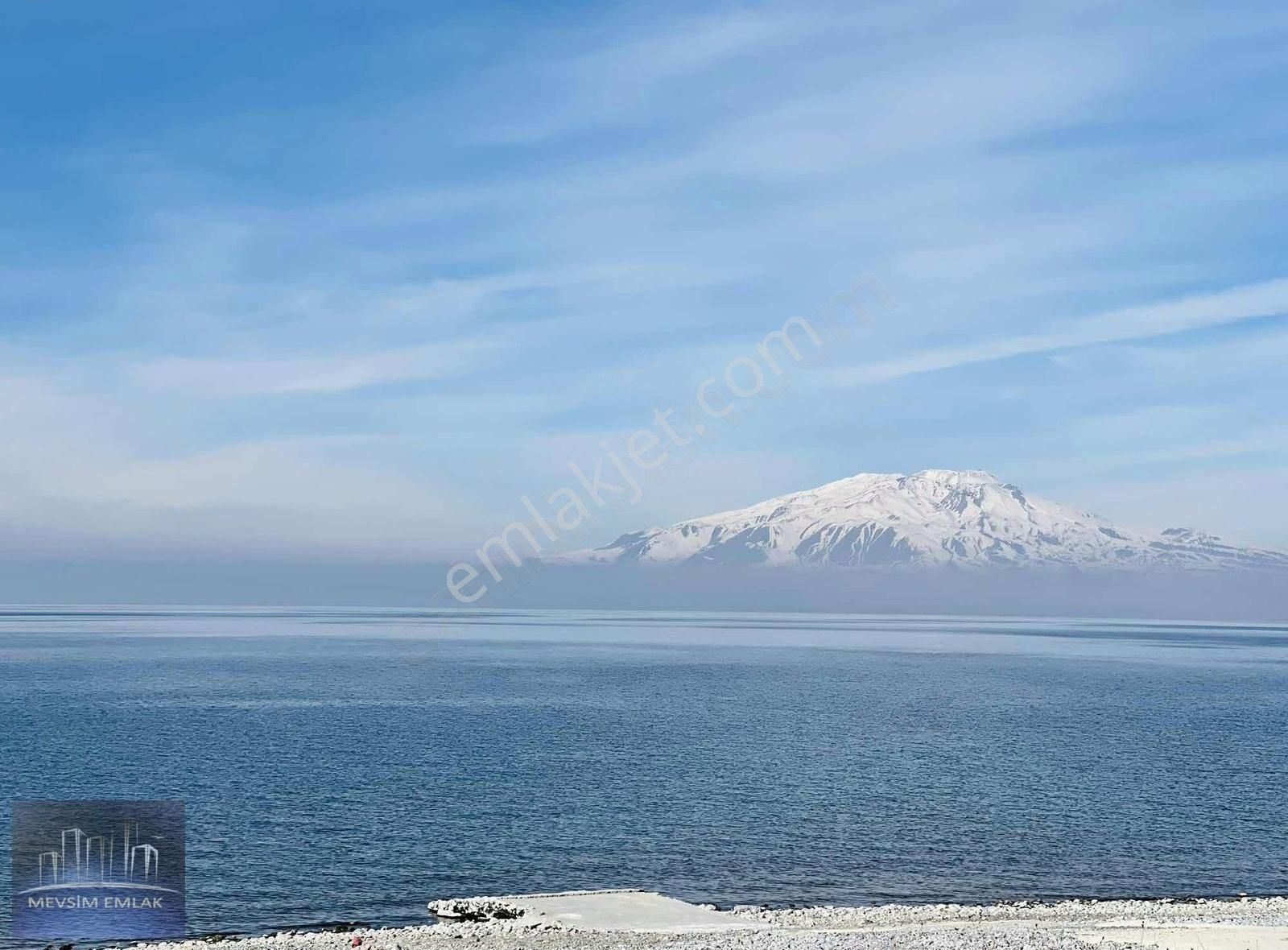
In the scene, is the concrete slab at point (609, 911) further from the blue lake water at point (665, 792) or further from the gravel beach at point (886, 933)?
the blue lake water at point (665, 792)

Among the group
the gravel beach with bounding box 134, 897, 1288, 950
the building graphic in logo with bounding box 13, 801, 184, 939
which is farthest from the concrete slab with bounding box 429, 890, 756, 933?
the building graphic in logo with bounding box 13, 801, 184, 939

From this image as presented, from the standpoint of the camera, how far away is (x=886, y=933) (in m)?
40.1

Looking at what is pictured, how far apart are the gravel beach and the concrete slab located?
654 mm

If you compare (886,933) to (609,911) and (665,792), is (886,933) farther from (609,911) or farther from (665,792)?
(665,792)

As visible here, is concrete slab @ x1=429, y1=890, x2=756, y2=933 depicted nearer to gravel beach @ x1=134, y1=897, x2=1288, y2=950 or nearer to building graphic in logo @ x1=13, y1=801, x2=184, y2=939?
gravel beach @ x1=134, y1=897, x2=1288, y2=950

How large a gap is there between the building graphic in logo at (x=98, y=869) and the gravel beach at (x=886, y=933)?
16.8ft

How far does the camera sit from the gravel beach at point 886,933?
3819 cm

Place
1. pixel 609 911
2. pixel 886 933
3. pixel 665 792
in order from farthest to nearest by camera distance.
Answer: pixel 665 792 < pixel 609 911 < pixel 886 933

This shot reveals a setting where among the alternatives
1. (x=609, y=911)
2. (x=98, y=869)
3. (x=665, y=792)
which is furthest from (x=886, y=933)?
(x=98, y=869)

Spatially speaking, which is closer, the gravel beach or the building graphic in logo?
the gravel beach

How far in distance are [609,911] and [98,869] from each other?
23.6 m

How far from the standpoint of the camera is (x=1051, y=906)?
4641 cm

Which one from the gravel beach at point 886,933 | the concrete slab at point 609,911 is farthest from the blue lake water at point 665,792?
the gravel beach at point 886,933

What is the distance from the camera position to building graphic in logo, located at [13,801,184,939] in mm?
44062
